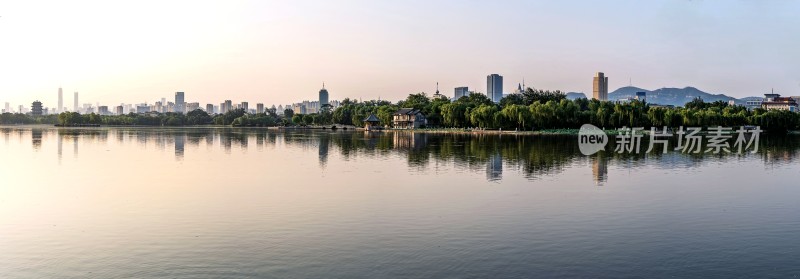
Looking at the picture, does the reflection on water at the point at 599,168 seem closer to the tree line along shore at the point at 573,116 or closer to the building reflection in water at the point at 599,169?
the building reflection in water at the point at 599,169

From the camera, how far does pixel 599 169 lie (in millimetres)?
22828

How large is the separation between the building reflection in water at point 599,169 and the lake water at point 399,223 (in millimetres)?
352

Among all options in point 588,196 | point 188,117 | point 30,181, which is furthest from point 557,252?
point 188,117

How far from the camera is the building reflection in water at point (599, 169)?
19266 mm

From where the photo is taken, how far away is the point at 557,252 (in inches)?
376

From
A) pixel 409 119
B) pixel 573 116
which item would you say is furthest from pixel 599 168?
pixel 409 119

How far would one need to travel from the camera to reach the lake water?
879 centimetres

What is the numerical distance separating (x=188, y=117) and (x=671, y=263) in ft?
431

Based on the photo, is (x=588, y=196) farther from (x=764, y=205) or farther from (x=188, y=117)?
(x=188, y=117)

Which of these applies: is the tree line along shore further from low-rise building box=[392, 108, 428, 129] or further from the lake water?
the lake water

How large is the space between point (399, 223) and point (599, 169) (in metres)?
13.1

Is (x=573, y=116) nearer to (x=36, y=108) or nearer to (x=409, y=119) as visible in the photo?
(x=409, y=119)

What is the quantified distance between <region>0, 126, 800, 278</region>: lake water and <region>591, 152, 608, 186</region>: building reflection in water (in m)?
0.35

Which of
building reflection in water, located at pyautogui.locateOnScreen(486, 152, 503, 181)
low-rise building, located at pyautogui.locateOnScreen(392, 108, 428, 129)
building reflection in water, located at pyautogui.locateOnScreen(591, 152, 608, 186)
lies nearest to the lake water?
building reflection in water, located at pyautogui.locateOnScreen(486, 152, 503, 181)
